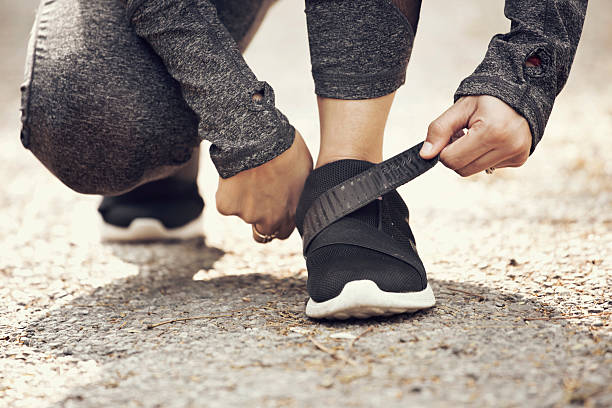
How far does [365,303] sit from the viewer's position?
73 centimetres

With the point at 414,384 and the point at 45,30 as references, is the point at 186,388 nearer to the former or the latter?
the point at 414,384

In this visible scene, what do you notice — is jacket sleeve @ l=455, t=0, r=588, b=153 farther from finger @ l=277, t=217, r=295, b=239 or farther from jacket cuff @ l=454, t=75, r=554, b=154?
finger @ l=277, t=217, r=295, b=239

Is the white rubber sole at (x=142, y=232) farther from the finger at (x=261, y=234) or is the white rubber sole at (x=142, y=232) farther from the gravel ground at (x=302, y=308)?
the finger at (x=261, y=234)

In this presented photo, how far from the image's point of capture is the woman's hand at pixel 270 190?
2.98ft

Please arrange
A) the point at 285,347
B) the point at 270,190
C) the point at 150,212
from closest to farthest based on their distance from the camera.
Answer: the point at 285,347, the point at 270,190, the point at 150,212

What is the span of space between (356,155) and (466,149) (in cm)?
19

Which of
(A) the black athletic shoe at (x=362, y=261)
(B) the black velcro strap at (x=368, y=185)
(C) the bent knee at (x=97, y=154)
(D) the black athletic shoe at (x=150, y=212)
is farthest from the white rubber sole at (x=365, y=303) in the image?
(D) the black athletic shoe at (x=150, y=212)

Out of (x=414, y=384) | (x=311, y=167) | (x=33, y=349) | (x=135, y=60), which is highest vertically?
(x=135, y=60)

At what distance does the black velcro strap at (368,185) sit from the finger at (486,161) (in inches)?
1.9

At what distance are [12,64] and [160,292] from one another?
135 inches

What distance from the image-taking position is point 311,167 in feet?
3.22

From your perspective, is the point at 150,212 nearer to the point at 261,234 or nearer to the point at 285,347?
the point at 261,234

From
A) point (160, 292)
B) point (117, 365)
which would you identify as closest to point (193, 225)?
point (160, 292)

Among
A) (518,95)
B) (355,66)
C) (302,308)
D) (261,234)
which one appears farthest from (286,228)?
(518,95)
